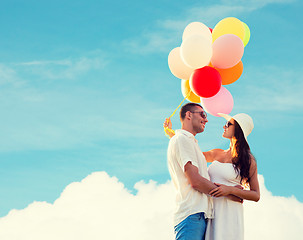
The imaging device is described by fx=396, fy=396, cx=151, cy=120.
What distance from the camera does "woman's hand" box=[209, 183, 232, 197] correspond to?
4254mm

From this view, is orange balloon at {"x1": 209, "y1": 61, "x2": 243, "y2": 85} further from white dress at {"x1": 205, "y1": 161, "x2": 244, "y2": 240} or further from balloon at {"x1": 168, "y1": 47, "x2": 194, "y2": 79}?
white dress at {"x1": 205, "y1": 161, "x2": 244, "y2": 240}

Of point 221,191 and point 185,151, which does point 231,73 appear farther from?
point 221,191

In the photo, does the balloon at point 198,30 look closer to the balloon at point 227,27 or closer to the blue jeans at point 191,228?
the balloon at point 227,27

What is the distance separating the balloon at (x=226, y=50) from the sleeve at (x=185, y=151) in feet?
4.91

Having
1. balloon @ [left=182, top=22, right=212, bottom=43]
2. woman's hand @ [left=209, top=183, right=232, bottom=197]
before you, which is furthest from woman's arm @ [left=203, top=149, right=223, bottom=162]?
balloon @ [left=182, top=22, right=212, bottom=43]

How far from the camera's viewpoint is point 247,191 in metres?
4.53

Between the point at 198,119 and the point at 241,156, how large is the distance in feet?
2.42

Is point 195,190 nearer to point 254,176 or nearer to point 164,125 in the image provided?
point 254,176

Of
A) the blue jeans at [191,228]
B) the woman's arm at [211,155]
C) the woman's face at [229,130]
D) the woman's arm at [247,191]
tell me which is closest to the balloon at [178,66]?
the woman's face at [229,130]

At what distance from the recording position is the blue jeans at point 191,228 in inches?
161

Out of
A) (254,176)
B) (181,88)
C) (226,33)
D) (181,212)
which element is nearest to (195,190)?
(181,212)

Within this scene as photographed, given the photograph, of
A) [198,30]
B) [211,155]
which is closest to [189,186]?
[211,155]

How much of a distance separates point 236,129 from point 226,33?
1443 millimetres

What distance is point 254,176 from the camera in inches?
186
